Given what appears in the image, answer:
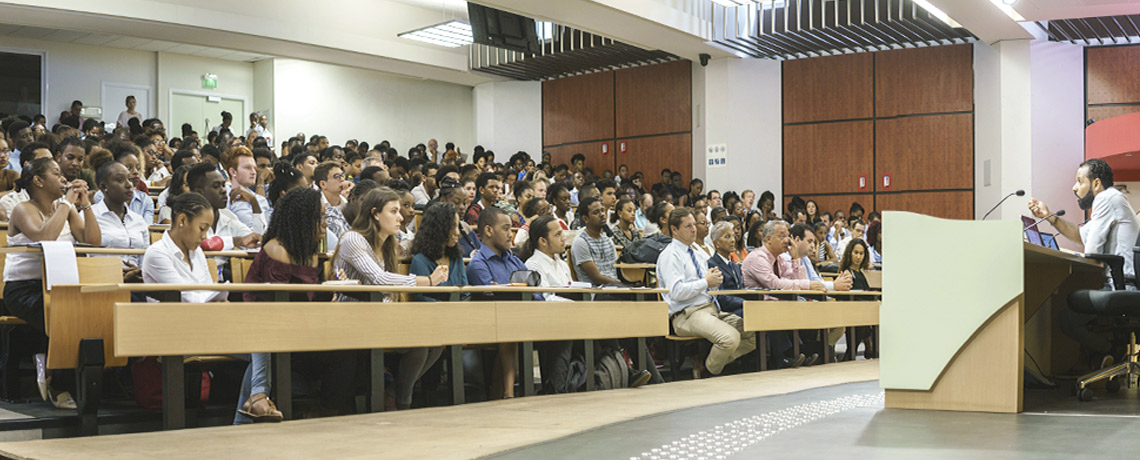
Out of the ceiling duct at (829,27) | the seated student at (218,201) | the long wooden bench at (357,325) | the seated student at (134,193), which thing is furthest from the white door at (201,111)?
the long wooden bench at (357,325)

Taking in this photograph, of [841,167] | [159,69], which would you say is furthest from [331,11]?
[841,167]

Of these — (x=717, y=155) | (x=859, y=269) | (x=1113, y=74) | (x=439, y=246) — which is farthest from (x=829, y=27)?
(x=439, y=246)

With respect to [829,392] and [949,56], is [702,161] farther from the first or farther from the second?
[829,392]

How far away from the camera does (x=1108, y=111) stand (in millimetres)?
11281

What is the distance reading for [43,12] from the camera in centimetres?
1070

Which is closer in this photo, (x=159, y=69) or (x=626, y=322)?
(x=626, y=322)

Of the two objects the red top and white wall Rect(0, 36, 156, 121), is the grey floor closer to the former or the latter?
the red top

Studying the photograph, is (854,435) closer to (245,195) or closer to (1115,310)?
(1115,310)

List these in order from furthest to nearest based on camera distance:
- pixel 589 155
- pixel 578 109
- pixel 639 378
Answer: pixel 578 109 < pixel 589 155 < pixel 639 378

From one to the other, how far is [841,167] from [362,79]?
23.8 feet

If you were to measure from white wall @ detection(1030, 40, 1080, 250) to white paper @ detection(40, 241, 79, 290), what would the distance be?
32.9 ft

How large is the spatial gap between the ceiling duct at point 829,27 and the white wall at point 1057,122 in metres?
0.87

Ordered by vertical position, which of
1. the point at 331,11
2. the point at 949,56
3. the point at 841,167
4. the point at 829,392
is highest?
the point at 331,11

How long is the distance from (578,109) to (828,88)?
12.7 feet
